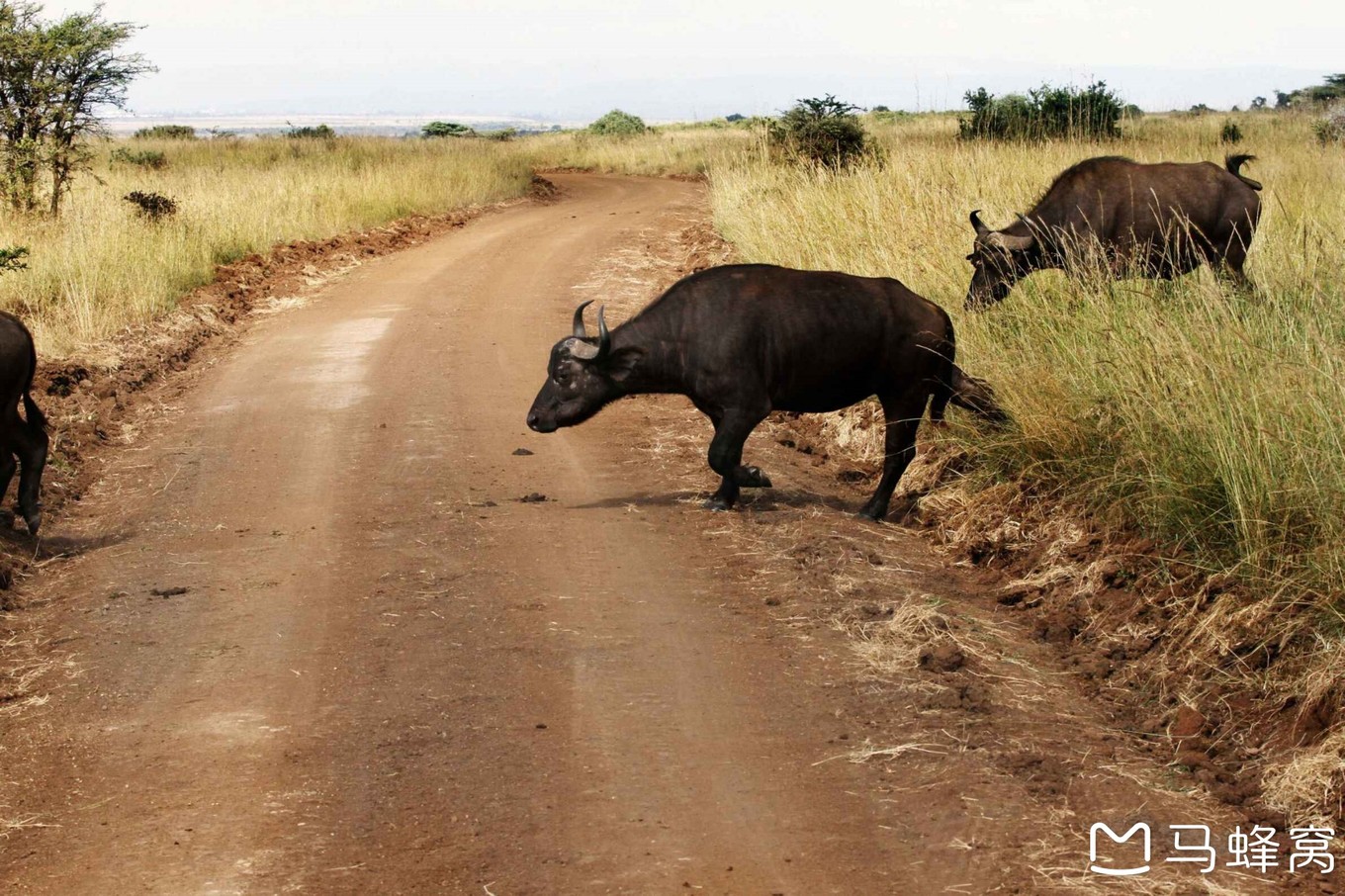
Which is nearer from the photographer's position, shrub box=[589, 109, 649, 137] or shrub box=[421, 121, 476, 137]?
shrub box=[421, 121, 476, 137]

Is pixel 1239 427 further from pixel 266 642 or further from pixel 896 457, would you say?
pixel 266 642

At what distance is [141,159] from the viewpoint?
3112cm

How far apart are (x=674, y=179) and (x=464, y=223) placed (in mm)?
14475

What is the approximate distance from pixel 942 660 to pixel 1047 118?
A: 58.1 feet

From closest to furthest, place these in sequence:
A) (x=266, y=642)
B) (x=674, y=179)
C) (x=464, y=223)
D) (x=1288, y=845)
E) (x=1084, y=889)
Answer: (x=1084, y=889) → (x=1288, y=845) → (x=266, y=642) → (x=464, y=223) → (x=674, y=179)

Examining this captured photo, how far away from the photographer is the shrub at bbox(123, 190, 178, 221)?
61.9 ft

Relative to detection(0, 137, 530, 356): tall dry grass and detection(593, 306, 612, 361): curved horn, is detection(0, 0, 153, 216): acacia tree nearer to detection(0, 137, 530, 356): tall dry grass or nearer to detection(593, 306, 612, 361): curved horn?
detection(0, 137, 530, 356): tall dry grass

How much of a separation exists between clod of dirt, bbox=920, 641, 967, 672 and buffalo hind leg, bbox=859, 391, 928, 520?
106 inches

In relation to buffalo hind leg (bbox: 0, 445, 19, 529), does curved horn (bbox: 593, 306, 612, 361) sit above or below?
above

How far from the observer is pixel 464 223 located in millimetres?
26328

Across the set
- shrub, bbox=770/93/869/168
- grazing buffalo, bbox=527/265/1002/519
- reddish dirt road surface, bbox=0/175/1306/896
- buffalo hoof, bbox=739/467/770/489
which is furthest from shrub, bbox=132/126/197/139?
buffalo hoof, bbox=739/467/770/489

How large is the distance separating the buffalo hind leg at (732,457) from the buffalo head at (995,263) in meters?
3.03

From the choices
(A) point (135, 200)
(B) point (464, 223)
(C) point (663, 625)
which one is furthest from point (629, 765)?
(B) point (464, 223)

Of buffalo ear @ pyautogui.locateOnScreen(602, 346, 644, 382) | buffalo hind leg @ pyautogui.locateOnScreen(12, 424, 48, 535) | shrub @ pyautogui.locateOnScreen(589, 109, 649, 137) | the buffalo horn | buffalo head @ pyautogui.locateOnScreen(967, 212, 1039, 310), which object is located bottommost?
buffalo hind leg @ pyautogui.locateOnScreen(12, 424, 48, 535)
